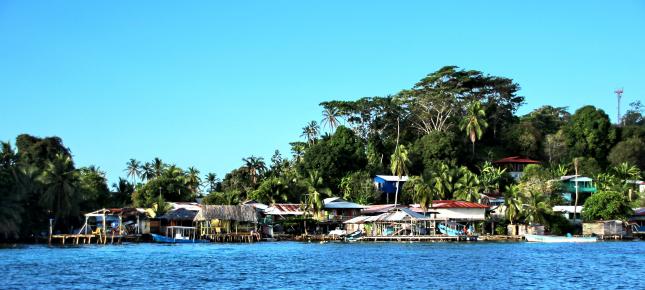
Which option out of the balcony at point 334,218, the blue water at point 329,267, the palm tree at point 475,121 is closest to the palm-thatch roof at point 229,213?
the balcony at point 334,218

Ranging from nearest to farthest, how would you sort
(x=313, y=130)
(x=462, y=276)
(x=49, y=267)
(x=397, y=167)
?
(x=462, y=276) → (x=49, y=267) → (x=397, y=167) → (x=313, y=130)

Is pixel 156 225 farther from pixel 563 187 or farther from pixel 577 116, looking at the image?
pixel 577 116

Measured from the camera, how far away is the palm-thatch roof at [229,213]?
84.1m

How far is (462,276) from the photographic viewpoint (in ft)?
154

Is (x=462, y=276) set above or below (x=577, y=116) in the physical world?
below

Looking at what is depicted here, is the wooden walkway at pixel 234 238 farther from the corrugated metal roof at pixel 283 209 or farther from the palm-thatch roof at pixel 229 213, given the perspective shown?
the corrugated metal roof at pixel 283 209

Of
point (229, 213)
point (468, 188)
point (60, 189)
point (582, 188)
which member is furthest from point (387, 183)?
point (60, 189)

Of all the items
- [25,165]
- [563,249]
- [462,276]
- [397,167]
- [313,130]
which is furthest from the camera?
[313,130]

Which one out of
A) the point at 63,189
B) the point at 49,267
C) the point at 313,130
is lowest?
the point at 49,267

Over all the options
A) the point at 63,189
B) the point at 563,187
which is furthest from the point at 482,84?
the point at 63,189

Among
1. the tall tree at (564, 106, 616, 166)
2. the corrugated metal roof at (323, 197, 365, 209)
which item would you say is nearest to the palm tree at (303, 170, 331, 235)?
the corrugated metal roof at (323, 197, 365, 209)

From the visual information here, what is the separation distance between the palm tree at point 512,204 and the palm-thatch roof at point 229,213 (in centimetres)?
2576

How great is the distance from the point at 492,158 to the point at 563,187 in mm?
13840

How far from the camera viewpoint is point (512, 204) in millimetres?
84625
